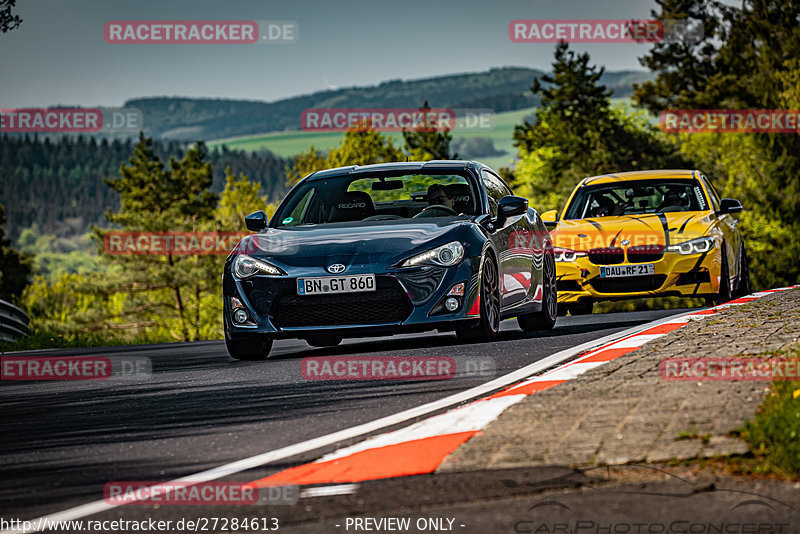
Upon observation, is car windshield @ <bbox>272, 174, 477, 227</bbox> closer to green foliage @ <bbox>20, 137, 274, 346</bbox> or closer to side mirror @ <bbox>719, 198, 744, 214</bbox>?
side mirror @ <bbox>719, 198, 744, 214</bbox>

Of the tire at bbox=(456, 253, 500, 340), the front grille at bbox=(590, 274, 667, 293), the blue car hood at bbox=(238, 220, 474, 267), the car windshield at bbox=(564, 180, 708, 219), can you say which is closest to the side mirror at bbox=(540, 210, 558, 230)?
the car windshield at bbox=(564, 180, 708, 219)

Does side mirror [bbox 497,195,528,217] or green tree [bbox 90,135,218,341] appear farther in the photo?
green tree [bbox 90,135,218,341]

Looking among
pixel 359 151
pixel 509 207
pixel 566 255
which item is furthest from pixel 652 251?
pixel 359 151

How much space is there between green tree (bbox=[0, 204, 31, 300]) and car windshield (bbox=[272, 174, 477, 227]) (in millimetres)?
72723

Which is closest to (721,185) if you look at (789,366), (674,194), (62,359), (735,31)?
(735,31)

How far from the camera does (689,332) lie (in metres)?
9.43

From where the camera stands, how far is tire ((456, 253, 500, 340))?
10.1 m

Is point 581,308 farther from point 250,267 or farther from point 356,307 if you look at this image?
point 250,267


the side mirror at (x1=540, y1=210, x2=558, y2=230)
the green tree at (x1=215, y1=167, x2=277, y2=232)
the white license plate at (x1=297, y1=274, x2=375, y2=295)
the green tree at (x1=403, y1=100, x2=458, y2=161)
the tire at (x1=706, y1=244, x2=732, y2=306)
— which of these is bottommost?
the tire at (x1=706, y1=244, x2=732, y2=306)

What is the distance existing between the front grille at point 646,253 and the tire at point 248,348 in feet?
16.4

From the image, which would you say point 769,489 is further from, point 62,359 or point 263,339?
point 62,359

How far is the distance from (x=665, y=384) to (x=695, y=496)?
2.19 meters

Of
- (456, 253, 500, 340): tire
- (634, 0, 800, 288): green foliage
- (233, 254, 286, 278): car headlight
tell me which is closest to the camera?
(233, 254, 286, 278): car headlight

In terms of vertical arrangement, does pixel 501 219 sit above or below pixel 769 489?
above
